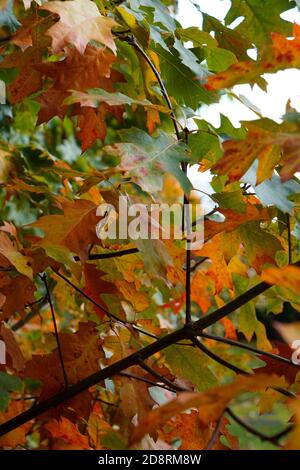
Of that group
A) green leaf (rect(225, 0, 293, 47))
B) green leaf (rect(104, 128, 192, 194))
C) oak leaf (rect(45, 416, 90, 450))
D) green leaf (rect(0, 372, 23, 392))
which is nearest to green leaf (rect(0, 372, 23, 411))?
green leaf (rect(0, 372, 23, 392))

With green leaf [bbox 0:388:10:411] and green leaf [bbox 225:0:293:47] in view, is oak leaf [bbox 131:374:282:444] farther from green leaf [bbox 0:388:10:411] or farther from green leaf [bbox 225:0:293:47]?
green leaf [bbox 225:0:293:47]

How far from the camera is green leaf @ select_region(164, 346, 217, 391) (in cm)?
116

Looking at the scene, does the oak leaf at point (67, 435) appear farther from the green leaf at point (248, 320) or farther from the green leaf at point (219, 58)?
the green leaf at point (219, 58)

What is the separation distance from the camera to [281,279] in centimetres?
59

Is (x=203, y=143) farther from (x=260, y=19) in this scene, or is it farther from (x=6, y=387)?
(x=6, y=387)

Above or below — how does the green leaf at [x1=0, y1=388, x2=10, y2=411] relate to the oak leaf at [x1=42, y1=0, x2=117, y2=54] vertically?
below

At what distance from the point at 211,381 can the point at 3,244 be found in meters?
0.41

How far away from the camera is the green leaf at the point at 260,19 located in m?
1.34

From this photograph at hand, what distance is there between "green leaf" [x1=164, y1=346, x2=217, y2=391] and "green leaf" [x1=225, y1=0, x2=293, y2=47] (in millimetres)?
645

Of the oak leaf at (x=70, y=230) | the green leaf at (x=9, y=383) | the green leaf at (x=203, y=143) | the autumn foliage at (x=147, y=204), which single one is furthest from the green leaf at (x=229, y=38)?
the green leaf at (x=9, y=383)

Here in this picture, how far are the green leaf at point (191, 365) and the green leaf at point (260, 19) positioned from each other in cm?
64

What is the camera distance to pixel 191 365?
1.17 metres

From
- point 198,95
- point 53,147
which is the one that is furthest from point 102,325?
point 53,147
